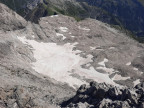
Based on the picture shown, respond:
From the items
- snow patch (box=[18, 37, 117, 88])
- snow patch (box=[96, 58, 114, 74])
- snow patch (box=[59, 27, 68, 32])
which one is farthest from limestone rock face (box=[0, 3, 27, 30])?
snow patch (box=[96, 58, 114, 74])

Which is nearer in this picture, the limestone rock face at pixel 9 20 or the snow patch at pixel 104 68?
the snow patch at pixel 104 68

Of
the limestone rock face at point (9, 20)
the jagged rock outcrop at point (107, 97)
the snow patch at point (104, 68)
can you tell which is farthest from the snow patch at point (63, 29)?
the jagged rock outcrop at point (107, 97)

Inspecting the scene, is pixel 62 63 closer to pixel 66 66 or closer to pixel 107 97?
pixel 66 66

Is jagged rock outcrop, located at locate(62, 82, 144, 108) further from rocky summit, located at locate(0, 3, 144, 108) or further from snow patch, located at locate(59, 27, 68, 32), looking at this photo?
snow patch, located at locate(59, 27, 68, 32)

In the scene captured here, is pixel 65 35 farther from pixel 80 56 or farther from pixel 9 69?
pixel 9 69

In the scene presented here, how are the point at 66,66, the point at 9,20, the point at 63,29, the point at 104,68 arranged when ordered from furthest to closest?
the point at 63,29, the point at 9,20, the point at 104,68, the point at 66,66

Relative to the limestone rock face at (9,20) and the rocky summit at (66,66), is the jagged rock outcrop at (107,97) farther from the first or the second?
the limestone rock face at (9,20)

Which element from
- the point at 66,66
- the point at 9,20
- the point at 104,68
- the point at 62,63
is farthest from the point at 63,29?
the point at 104,68

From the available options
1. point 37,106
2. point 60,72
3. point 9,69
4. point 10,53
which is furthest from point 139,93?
point 10,53

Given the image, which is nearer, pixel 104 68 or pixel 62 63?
pixel 104 68
